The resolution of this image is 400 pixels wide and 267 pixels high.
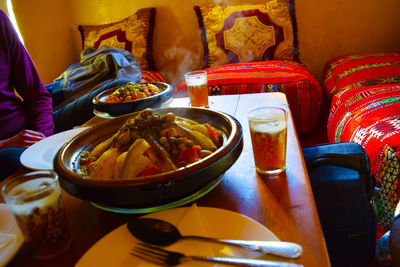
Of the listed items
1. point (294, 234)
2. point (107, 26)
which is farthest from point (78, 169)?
point (107, 26)

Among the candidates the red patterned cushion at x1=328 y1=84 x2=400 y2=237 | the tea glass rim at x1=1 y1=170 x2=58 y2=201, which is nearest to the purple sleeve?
the tea glass rim at x1=1 y1=170 x2=58 y2=201

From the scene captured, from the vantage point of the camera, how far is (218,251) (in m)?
0.48

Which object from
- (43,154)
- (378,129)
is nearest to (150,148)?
(43,154)

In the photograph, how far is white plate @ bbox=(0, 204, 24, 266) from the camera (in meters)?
0.51

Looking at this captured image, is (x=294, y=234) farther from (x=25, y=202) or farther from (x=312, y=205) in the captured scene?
(x=25, y=202)

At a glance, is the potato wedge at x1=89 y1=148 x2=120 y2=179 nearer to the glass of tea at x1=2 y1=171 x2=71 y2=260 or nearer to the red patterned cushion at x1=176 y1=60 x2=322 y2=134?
the glass of tea at x1=2 y1=171 x2=71 y2=260

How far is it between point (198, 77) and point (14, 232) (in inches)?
37.2

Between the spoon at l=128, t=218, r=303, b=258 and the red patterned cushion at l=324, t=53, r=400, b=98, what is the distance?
2099mm

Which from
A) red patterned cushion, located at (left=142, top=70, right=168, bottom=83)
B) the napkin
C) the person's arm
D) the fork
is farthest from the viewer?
red patterned cushion, located at (left=142, top=70, right=168, bottom=83)

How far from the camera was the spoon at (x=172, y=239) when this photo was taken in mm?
450

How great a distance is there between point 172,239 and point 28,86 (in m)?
1.83

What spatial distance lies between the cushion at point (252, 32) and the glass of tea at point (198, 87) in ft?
6.06

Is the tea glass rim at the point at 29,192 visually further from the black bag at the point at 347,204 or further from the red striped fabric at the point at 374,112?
the red striped fabric at the point at 374,112

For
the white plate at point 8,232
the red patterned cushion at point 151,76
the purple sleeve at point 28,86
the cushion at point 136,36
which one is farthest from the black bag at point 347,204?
the cushion at point 136,36
